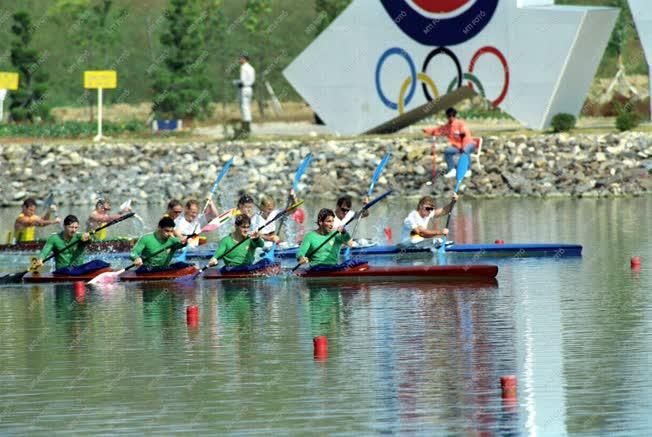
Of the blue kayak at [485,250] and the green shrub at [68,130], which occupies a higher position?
the green shrub at [68,130]

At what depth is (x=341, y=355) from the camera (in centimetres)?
2186

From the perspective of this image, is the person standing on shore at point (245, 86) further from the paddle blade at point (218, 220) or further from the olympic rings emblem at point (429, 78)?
the paddle blade at point (218, 220)

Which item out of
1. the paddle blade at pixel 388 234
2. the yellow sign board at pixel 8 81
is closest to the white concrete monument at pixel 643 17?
the paddle blade at pixel 388 234

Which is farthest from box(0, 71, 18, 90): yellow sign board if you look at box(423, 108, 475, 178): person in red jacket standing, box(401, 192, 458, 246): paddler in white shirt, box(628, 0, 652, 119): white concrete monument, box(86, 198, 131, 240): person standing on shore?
box(401, 192, 458, 246): paddler in white shirt

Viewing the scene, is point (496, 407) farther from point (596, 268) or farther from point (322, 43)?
point (322, 43)

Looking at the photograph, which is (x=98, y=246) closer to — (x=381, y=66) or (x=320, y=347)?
(x=320, y=347)

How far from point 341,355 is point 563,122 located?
2778 cm

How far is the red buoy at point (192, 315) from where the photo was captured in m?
25.2

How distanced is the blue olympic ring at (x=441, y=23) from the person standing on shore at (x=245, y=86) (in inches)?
191

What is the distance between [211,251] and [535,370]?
15189 millimetres

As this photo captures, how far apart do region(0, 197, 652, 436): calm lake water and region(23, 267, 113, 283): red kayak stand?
254 millimetres

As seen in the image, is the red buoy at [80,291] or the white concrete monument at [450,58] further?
the white concrete monument at [450,58]

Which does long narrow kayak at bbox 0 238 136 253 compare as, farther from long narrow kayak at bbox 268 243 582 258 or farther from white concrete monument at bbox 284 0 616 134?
white concrete monument at bbox 284 0 616 134

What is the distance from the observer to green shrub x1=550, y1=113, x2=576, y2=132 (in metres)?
48.3
